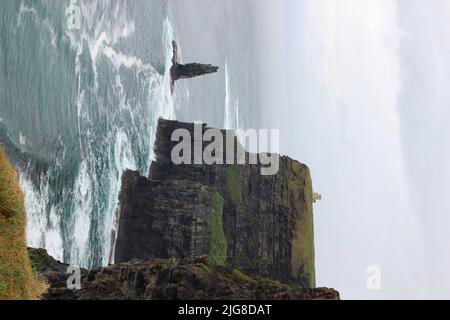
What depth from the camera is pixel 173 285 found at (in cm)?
2498

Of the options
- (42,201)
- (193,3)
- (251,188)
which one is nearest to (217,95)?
(193,3)

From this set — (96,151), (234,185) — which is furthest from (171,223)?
(96,151)

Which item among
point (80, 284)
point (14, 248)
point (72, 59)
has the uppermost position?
point (72, 59)

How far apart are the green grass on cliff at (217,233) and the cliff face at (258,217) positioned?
48.2 inches

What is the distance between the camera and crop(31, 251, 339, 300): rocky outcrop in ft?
78.1

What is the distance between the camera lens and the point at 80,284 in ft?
89.2

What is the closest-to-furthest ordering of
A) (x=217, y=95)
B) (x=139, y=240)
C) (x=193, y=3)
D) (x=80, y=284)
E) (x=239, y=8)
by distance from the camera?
1. (x=80, y=284)
2. (x=139, y=240)
3. (x=193, y=3)
4. (x=217, y=95)
5. (x=239, y=8)

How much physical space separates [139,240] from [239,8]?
5223 inches

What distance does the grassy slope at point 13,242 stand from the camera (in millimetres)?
21312
